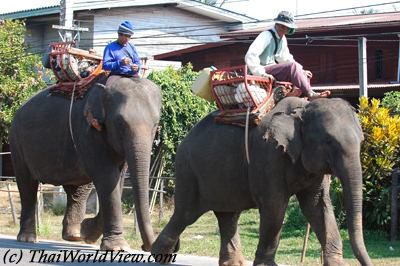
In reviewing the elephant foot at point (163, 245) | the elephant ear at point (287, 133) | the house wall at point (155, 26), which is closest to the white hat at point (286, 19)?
the elephant ear at point (287, 133)

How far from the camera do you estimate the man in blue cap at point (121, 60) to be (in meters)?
11.4

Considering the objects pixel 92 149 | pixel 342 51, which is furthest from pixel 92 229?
pixel 342 51

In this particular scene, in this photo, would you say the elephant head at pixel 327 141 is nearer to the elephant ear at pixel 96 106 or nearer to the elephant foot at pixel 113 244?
the elephant ear at pixel 96 106

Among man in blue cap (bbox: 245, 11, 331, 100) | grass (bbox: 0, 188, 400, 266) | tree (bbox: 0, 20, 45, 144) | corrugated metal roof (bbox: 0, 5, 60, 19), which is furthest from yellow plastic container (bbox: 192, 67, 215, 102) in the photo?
corrugated metal roof (bbox: 0, 5, 60, 19)

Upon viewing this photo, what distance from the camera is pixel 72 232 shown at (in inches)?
503

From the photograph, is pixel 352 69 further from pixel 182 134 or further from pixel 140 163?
pixel 140 163

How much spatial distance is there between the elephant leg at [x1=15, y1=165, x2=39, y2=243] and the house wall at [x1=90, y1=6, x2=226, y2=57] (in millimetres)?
20292

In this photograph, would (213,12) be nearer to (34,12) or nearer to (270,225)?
(34,12)

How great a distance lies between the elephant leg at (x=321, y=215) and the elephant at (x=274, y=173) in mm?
10

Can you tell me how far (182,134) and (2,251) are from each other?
11.0 m

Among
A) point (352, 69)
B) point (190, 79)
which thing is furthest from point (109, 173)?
point (352, 69)

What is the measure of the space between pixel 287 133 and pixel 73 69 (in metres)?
4.40

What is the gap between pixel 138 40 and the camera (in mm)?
35125

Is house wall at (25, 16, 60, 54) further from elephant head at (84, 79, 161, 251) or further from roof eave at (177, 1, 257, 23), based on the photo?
elephant head at (84, 79, 161, 251)
